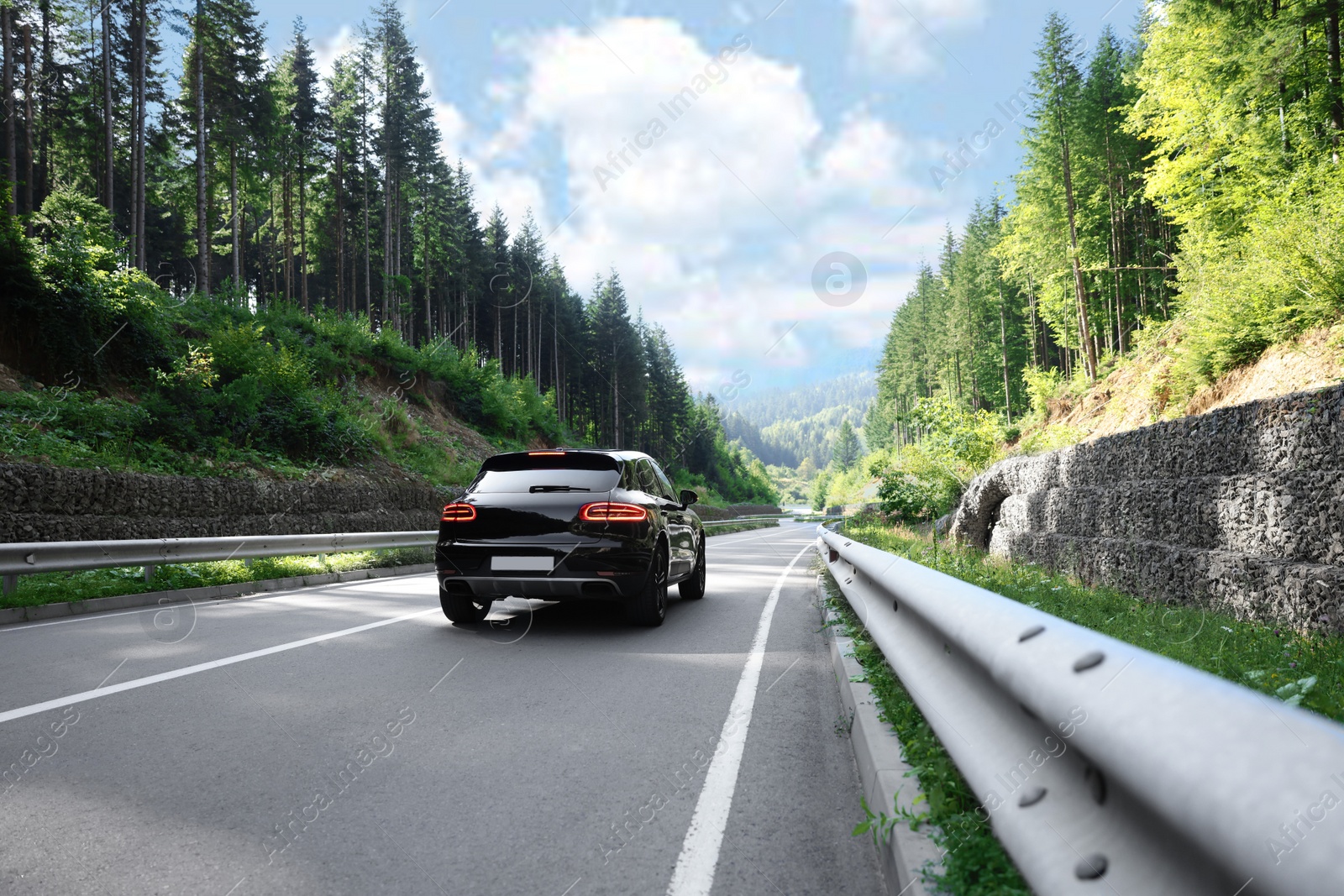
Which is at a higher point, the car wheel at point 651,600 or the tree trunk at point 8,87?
the tree trunk at point 8,87

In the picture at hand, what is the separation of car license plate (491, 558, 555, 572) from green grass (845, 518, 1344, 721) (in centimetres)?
400

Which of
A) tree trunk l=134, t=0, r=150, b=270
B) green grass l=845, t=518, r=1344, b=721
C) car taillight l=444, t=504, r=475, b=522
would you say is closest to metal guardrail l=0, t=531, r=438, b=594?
car taillight l=444, t=504, r=475, b=522

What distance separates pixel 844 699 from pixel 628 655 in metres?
2.12

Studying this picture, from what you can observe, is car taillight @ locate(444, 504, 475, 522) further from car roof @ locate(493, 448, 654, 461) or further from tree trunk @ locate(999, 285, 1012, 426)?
tree trunk @ locate(999, 285, 1012, 426)

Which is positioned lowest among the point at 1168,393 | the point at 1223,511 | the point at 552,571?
the point at 552,571

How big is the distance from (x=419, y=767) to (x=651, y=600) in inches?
154

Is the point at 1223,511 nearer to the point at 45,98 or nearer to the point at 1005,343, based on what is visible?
the point at 45,98

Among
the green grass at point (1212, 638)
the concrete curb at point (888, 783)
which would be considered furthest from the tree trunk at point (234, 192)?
the concrete curb at point (888, 783)

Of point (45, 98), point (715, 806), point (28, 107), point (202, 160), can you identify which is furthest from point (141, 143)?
point (715, 806)

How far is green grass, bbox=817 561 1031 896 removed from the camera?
2088 mm

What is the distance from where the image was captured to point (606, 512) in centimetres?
700

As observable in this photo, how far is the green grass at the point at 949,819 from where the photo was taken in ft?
6.85

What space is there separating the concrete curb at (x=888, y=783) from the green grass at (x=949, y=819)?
3 centimetres

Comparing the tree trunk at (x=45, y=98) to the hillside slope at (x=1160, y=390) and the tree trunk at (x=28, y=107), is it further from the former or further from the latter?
the hillside slope at (x=1160, y=390)
